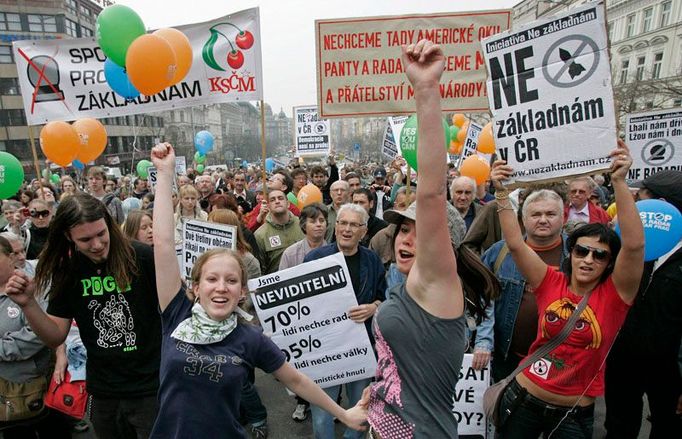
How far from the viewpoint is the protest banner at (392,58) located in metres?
4.25

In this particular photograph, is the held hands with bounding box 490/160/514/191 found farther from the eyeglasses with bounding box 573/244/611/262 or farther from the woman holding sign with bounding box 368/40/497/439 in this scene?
the woman holding sign with bounding box 368/40/497/439

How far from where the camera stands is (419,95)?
1.30m

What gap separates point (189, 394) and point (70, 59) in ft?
17.1

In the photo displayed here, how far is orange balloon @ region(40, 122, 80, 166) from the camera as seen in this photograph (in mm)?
6133

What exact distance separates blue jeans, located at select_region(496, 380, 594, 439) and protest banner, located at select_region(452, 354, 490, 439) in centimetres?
46

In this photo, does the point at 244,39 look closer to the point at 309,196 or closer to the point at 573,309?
the point at 309,196

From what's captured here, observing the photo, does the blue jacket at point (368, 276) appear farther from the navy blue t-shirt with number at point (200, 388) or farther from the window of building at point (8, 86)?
the window of building at point (8, 86)

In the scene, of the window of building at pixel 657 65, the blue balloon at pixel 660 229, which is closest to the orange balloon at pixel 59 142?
the blue balloon at pixel 660 229

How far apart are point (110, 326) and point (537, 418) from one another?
2633mm

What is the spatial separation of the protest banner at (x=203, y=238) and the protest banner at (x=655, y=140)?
5.43 metres

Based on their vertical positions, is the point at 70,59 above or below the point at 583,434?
above

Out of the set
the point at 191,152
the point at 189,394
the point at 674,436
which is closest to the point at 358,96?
the point at 189,394

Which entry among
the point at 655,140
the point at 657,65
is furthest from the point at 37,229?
the point at 657,65

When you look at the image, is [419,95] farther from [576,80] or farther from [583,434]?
[583,434]
